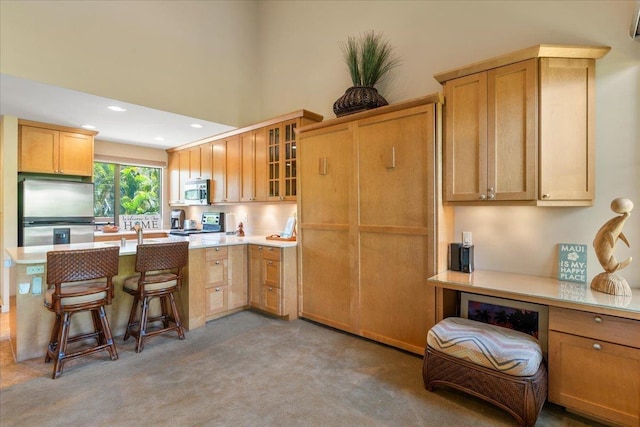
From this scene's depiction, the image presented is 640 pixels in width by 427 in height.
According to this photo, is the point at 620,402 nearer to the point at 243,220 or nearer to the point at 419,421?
the point at 419,421

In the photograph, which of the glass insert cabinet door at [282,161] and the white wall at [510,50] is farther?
the glass insert cabinet door at [282,161]

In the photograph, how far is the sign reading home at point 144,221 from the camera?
14.7ft

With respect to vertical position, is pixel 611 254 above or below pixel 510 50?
below

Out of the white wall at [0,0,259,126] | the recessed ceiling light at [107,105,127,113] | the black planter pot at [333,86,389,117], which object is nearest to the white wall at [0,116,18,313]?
the recessed ceiling light at [107,105,127,113]

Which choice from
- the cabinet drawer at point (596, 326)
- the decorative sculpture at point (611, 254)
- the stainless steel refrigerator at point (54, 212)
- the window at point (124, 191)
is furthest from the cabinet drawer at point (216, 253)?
the decorative sculpture at point (611, 254)

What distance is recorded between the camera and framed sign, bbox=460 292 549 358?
218 cm

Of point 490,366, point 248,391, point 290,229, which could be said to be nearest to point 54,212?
point 290,229

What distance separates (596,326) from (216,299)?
3.38 m

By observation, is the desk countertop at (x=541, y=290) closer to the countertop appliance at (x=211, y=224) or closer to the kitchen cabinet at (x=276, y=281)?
the kitchen cabinet at (x=276, y=281)

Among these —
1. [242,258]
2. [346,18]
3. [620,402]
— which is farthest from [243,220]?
[620,402]

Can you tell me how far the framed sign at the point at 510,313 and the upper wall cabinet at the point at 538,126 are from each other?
0.78 m

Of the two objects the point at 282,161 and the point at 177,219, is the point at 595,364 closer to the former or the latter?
the point at 282,161

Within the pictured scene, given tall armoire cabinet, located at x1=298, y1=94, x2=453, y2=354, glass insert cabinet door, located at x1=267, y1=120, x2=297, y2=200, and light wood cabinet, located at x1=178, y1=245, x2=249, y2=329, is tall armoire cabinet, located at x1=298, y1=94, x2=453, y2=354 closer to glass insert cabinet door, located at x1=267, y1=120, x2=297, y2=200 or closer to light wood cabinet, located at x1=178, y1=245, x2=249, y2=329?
glass insert cabinet door, located at x1=267, y1=120, x2=297, y2=200

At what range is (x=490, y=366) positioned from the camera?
187 cm
